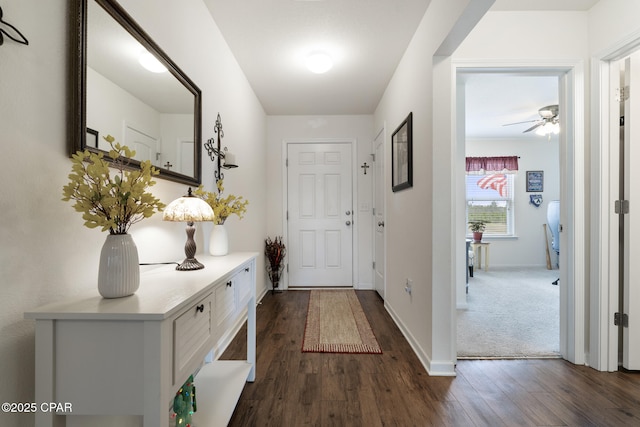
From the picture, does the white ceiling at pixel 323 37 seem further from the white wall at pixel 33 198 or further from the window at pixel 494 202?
the window at pixel 494 202

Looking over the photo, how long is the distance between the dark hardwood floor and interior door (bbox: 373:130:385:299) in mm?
1399

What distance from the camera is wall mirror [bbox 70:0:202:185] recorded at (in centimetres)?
92

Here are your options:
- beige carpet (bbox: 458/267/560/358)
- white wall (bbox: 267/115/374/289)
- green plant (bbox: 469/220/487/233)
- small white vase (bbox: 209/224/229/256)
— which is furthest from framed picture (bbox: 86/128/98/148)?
green plant (bbox: 469/220/487/233)

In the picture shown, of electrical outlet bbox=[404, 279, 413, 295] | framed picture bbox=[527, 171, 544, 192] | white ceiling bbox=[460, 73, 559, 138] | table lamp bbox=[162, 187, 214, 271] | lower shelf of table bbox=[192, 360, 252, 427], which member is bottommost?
lower shelf of table bbox=[192, 360, 252, 427]

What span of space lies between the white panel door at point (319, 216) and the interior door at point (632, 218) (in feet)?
8.67

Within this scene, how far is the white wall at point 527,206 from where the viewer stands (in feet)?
17.6

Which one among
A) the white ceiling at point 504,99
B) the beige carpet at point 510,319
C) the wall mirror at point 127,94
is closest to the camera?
the wall mirror at point 127,94

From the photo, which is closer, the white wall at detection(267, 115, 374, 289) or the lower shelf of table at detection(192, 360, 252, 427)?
the lower shelf of table at detection(192, 360, 252, 427)

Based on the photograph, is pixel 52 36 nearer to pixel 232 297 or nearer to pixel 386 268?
pixel 232 297

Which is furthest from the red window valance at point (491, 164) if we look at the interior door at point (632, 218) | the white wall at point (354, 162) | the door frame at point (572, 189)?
the interior door at point (632, 218)

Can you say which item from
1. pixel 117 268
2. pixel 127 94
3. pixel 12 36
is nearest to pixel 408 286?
pixel 117 268

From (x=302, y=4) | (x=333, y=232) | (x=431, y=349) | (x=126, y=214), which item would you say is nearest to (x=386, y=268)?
(x=333, y=232)

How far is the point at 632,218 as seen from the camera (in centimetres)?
179

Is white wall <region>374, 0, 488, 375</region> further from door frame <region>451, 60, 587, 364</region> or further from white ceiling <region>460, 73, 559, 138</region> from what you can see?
white ceiling <region>460, 73, 559, 138</region>
